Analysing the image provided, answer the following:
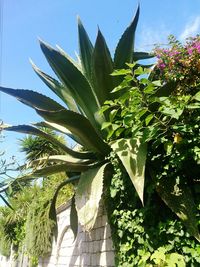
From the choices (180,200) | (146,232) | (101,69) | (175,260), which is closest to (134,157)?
(180,200)

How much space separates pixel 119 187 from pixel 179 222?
75 centimetres

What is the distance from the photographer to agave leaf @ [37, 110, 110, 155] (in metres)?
3.40

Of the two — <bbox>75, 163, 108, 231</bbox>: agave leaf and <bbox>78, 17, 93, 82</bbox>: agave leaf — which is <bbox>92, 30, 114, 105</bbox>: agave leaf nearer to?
<bbox>78, 17, 93, 82</bbox>: agave leaf

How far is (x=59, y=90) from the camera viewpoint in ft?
16.2

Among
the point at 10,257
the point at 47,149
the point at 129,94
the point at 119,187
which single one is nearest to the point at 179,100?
the point at 129,94

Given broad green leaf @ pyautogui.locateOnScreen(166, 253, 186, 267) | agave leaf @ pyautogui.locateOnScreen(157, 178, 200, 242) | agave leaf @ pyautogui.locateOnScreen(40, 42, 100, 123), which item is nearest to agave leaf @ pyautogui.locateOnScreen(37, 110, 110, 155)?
agave leaf @ pyautogui.locateOnScreen(40, 42, 100, 123)

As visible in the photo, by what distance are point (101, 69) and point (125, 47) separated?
1.59ft

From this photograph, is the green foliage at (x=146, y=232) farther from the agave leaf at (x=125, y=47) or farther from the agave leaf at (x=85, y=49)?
the agave leaf at (x=85, y=49)

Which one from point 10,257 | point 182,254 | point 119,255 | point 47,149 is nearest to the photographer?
point 182,254

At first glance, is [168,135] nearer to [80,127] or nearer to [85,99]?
[80,127]

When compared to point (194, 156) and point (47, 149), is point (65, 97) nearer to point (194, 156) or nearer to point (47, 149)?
point (194, 156)

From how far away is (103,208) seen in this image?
4.17 metres

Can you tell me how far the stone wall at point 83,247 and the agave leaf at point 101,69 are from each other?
54.5 inches

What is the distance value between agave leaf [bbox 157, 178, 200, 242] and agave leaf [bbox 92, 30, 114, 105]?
61.8 inches
